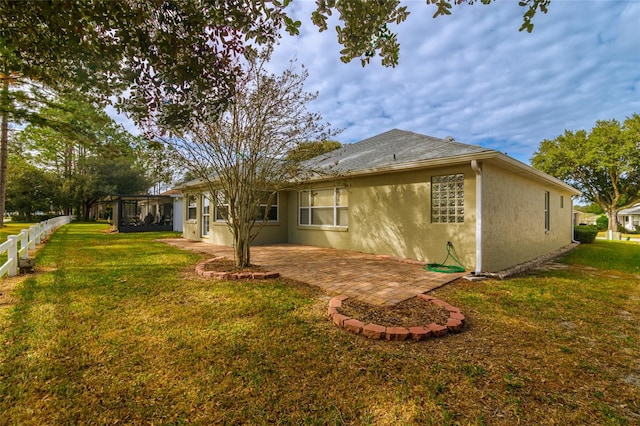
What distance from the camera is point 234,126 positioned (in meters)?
6.07

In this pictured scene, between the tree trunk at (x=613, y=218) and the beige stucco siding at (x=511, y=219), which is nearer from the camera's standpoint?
the beige stucco siding at (x=511, y=219)

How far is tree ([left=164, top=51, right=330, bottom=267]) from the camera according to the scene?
5.94 m

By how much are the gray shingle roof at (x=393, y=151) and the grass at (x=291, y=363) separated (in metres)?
3.75

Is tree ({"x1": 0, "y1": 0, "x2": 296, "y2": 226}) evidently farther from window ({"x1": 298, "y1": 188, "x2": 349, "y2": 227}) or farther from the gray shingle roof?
window ({"x1": 298, "y1": 188, "x2": 349, "y2": 227})

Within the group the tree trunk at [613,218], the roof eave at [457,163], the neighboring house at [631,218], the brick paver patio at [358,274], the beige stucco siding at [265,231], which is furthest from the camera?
the neighboring house at [631,218]

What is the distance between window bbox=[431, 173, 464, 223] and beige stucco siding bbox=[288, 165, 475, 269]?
0.39 feet

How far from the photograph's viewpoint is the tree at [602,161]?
24.5 meters

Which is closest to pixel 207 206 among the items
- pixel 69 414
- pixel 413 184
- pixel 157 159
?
pixel 157 159

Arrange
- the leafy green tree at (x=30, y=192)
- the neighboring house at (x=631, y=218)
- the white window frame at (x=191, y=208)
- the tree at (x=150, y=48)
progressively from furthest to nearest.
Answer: the neighboring house at (x=631, y=218) → the leafy green tree at (x=30, y=192) → the white window frame at (x=191, y=208) → the tree at (x=150, y=48)

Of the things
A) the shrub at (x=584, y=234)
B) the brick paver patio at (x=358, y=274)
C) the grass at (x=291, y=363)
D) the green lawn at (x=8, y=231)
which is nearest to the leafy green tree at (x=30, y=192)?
the green lawn at (x=8, y=231)

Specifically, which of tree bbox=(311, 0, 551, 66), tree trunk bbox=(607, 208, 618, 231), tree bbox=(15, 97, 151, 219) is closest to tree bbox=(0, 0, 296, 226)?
tree bbox=(311, 0, 551, 66)

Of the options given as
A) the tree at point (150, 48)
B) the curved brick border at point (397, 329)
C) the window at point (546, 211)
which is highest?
the tree at point (150, 48)

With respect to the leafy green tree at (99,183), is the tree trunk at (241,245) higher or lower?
lower

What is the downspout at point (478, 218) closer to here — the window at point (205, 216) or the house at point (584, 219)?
the window at point (205, 216)
